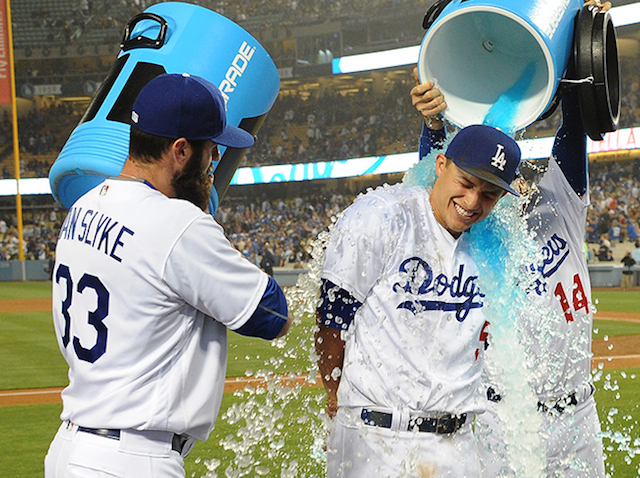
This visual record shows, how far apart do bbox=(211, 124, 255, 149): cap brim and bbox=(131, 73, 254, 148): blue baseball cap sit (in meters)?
0.02

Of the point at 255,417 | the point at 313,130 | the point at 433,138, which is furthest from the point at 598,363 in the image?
the point at 313,130

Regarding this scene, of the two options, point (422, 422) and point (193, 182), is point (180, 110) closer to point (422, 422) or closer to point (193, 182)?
point (193, 182)

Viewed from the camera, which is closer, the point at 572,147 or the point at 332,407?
the point at 332,407

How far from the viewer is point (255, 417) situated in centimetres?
740

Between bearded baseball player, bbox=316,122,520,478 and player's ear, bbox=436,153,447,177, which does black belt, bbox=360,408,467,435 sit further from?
player's ear, bbox=436,153,447,177

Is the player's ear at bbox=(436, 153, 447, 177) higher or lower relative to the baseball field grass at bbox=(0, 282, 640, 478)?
higher

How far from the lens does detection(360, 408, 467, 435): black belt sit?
8.07ft

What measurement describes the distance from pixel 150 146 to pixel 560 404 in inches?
74.8

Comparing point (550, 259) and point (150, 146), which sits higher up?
point (150, 146)

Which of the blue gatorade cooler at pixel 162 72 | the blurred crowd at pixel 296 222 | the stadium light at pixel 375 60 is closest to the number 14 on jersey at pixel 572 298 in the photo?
the blue gatorade cooler at pixel 162 72

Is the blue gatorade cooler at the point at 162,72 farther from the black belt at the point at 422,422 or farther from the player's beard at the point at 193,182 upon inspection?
the black belt at the point at 422,422

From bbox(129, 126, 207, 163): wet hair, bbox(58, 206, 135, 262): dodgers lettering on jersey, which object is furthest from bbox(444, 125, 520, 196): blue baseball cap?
bbox(58, 206, 135, 262): dodgers lettering on jersey

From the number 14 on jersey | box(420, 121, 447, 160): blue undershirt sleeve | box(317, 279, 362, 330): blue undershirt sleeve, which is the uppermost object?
box(420, 121, 447, 160): blue undershirt sleeve

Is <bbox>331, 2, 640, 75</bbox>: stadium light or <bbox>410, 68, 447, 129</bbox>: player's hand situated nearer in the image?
<bbox>410, 68, 447, 129</bbox>: player's hand
